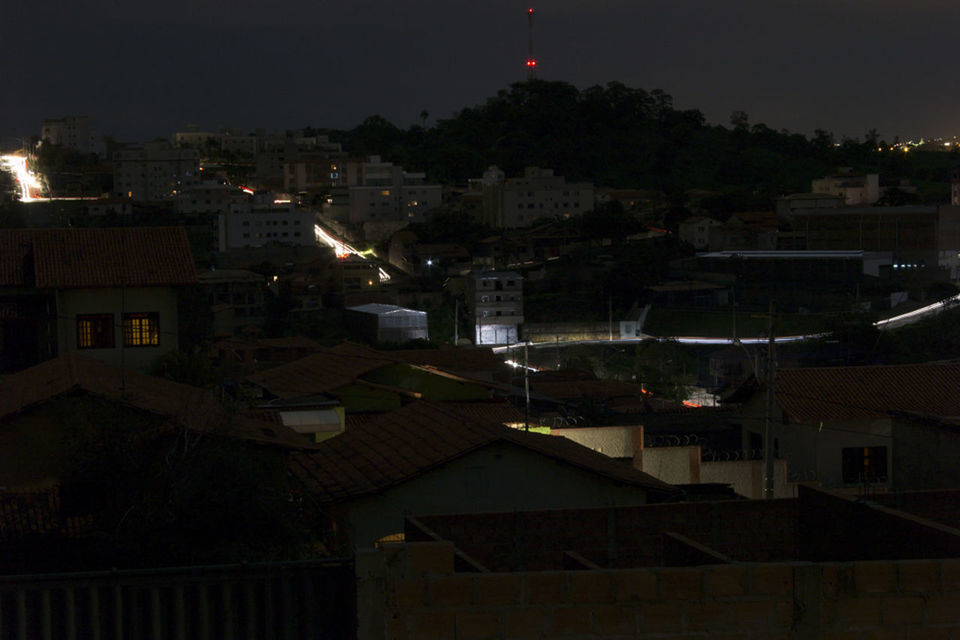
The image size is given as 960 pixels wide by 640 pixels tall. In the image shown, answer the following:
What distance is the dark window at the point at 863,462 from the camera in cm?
1097

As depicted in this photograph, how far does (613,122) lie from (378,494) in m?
73.8

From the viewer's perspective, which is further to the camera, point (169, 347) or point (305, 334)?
point (305, 334)

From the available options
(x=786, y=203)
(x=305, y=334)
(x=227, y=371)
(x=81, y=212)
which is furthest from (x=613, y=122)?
(x=227, y=371)

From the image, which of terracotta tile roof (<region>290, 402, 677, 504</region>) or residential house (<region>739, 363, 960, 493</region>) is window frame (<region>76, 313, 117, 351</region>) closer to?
terracotta tile roof (<region>290, 402, 677, 504</region>)

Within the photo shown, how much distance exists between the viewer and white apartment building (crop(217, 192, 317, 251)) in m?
47.0

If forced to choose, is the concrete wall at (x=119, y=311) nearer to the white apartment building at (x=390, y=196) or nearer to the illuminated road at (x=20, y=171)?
the illuminated road at (x=20, y=171)

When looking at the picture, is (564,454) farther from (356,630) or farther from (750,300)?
(750,300)

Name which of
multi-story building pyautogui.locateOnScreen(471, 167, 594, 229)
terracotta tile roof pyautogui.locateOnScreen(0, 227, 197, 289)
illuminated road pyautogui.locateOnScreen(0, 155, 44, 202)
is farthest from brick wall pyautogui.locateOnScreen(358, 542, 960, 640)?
multi-story building pyautogui.locateOnScreen(471, 167, 594, 229)

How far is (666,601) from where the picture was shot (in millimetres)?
3406

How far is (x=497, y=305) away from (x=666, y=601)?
110 feet

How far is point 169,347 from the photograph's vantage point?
11.5m

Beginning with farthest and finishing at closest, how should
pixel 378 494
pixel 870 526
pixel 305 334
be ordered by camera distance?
pixel 305 334, pixel 378 494, pixel 870 526

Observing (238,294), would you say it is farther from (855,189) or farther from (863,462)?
(855,189)

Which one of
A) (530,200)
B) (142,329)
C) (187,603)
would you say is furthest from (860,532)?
(530,200)
